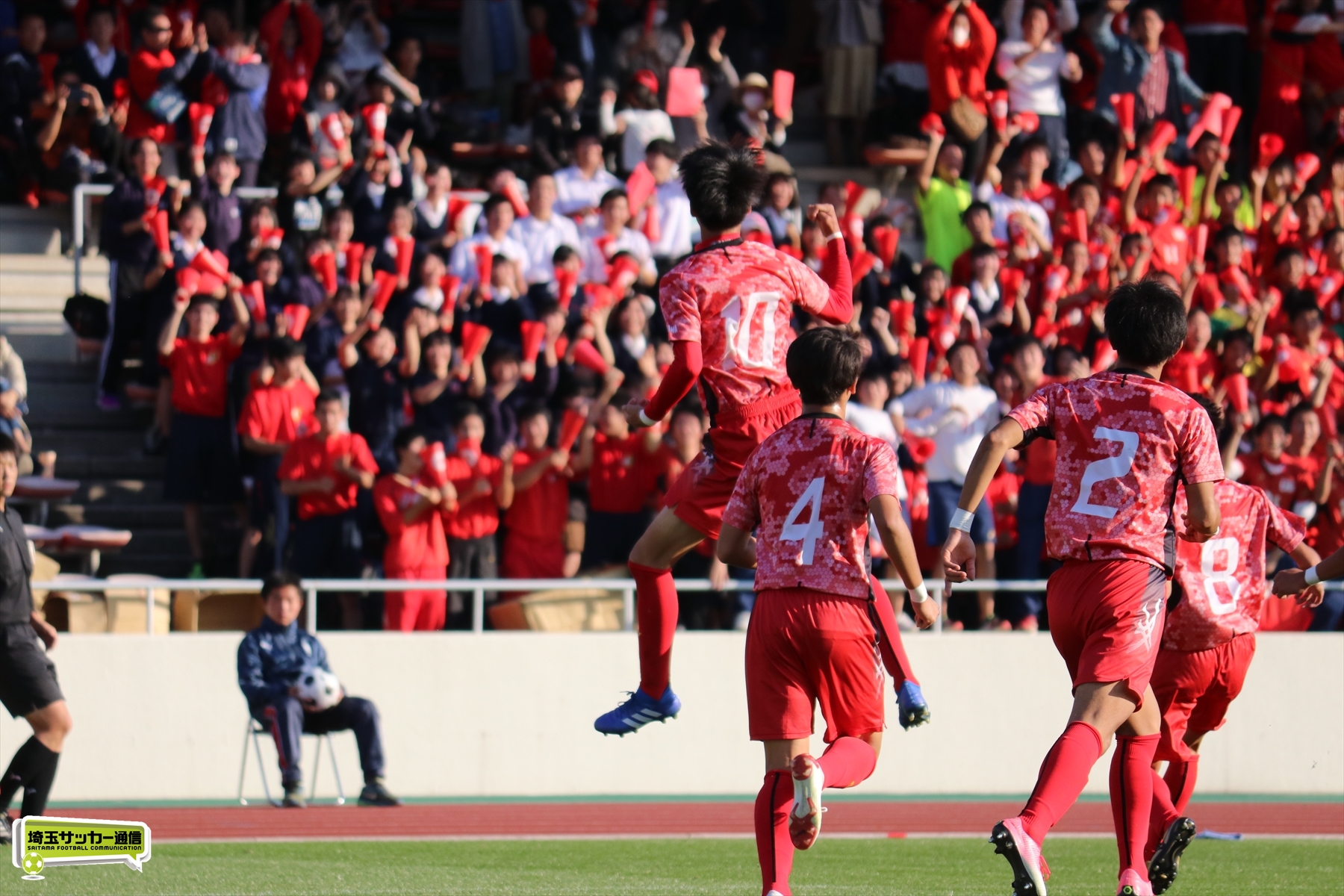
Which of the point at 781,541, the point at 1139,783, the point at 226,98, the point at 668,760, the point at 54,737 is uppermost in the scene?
the point at 226,98

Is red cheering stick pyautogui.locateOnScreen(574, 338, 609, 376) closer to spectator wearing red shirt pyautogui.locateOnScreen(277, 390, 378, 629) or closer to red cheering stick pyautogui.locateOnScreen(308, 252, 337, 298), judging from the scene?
spectator wearing red shirt pyautogui.locateOnScreen(277, 390, 378, 629)

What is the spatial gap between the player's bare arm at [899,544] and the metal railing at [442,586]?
477 centimetres

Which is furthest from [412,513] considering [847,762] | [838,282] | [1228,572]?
[847,762]

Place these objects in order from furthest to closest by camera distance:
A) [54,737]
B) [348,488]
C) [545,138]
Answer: [545,138] < [348,488] < [54,737]

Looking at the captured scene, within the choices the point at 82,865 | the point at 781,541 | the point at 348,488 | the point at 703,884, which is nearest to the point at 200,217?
the point at 348,488

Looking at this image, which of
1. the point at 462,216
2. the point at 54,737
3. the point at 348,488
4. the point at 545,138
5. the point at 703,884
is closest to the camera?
the point at 703,884

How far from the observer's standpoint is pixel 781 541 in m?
6.30

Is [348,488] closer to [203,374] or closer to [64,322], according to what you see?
[203,374]

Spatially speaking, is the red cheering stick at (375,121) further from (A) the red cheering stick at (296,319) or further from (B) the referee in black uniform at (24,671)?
(B) the referee in black uniform at (24,671)

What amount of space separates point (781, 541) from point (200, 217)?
8.55 metres

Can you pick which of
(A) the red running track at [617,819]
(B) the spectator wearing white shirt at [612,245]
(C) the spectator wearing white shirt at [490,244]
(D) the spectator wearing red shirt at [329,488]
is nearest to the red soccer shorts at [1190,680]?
(A) the red running track at [617,819]

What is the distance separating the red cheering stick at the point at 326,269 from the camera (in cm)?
1351

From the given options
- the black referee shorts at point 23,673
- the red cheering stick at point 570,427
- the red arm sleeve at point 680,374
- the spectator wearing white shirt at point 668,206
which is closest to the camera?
the red arm sleeve at point 680,374

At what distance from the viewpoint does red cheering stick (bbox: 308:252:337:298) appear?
13.5 m
